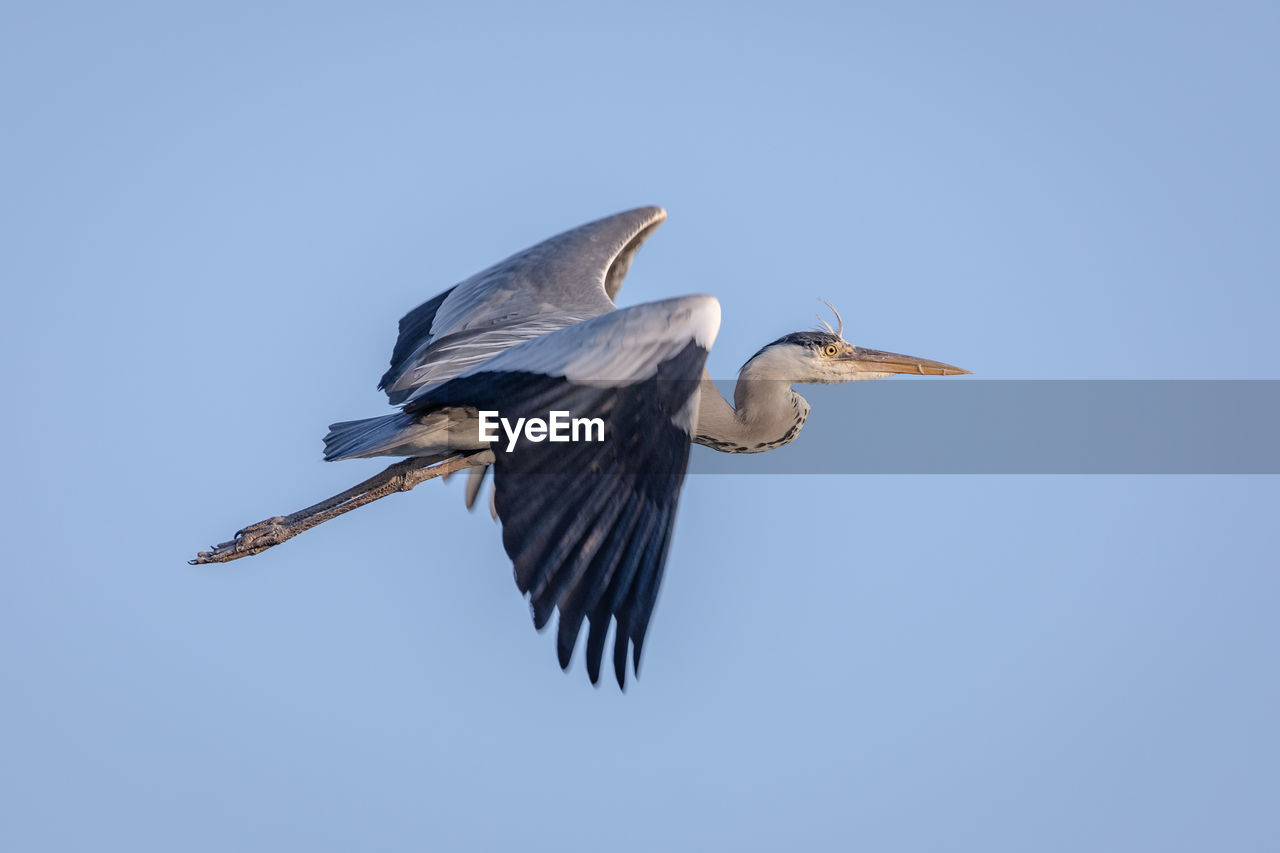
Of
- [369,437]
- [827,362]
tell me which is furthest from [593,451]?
[827,362]

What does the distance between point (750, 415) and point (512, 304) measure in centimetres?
172

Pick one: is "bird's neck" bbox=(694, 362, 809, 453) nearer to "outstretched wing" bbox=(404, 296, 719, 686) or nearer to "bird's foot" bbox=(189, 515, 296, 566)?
"outstretched wing" bbox=(404, 296, 719, 686)

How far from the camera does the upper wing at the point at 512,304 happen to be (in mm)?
6844

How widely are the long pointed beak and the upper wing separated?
146 cm

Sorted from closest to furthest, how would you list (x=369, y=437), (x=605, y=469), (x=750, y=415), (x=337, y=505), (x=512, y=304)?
(x=605, y=469) → (x=369, y=437) → (x=750, y=415) → (x=337, y=505) → (x=512, y=304)

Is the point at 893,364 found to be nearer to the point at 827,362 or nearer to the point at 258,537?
the point at 827,362

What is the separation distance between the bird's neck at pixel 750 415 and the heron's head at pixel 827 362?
0.25ft

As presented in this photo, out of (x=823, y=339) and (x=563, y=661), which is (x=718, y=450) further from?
(x=563, y=661)

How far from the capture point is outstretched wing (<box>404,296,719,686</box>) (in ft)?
14.5

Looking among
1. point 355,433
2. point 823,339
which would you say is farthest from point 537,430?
point 823,339

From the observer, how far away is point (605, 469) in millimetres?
4676

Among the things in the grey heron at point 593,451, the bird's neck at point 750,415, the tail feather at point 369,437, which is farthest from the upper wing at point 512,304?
the bird's neck at point 750,415

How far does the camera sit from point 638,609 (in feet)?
14.6

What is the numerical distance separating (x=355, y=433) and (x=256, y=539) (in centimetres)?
107
